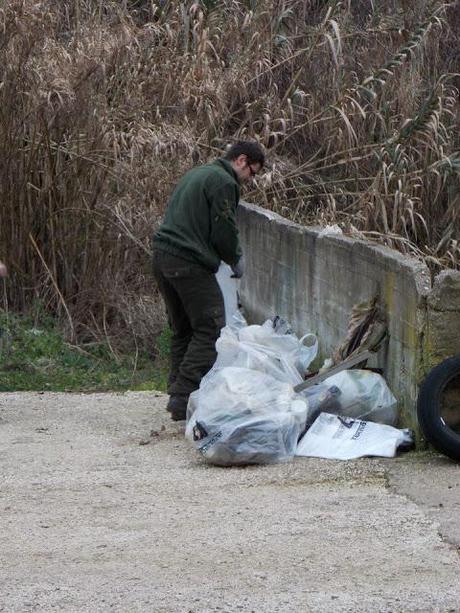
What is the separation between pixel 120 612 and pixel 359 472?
2317mm

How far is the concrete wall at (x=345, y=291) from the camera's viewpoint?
7.12 meters

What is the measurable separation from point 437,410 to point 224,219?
1.95 meters

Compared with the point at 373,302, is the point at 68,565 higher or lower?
lower

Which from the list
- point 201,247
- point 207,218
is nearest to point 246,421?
point 201,247

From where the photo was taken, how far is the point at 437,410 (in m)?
6.77

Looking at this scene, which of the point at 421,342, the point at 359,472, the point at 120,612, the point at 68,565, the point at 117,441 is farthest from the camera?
the point at 117,441

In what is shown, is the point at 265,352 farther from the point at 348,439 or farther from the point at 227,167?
the point at 227,167

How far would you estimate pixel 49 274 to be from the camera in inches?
460

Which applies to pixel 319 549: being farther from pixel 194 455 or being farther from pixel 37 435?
pixel 37 435

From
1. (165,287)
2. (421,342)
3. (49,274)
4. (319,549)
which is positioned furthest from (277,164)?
(319,549)

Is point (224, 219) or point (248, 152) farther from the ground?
point (248, 152)

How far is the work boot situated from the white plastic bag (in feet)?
3.79

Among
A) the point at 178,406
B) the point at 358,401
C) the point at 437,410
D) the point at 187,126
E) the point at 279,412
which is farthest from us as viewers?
the point at 187,126

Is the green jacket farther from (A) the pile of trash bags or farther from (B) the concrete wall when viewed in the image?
(B) the concrete wall
